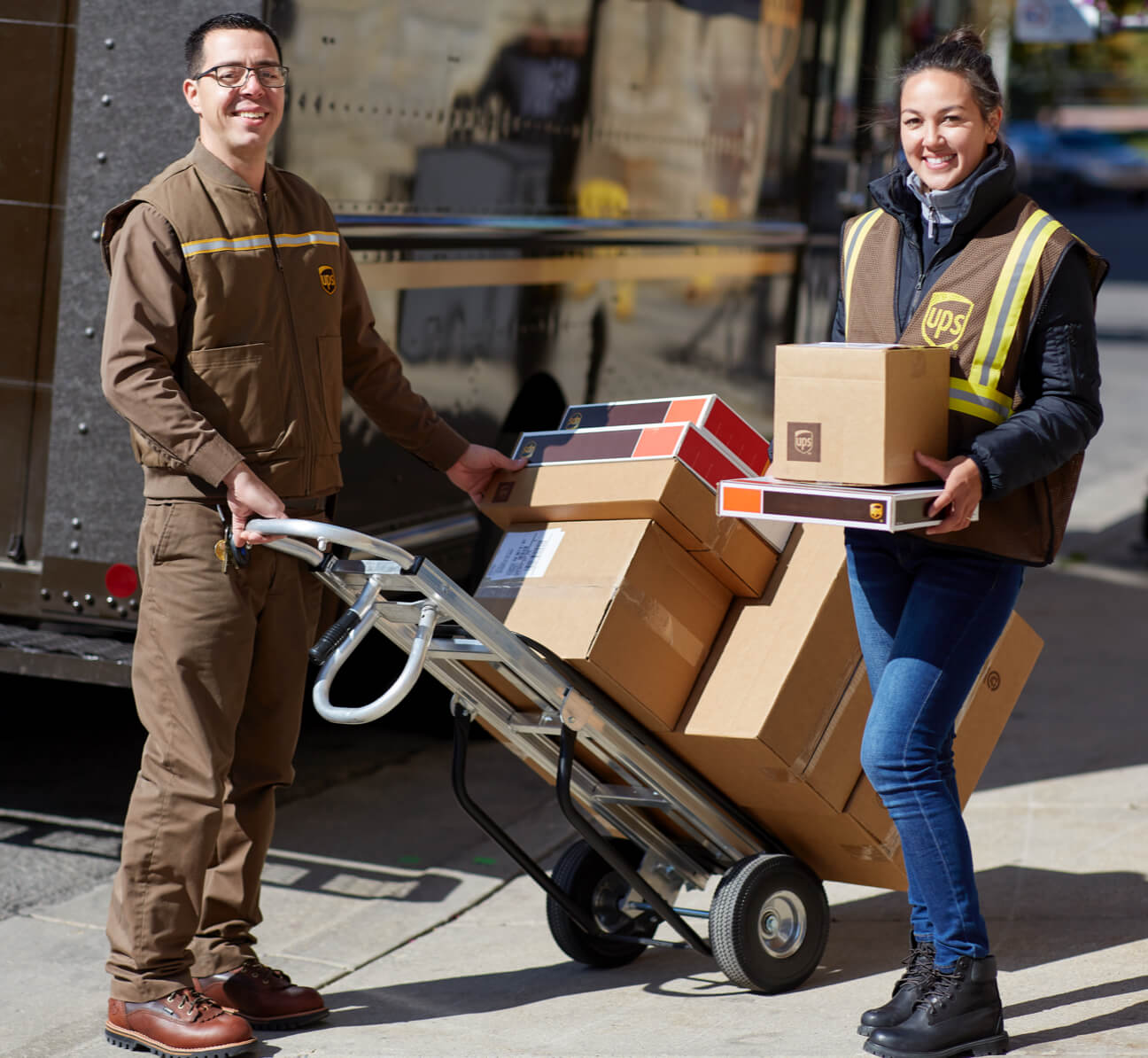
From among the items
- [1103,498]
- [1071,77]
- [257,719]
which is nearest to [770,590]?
[257,719]

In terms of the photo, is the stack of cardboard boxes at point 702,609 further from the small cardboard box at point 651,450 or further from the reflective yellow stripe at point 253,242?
the reflective yellow stripe at point 253,242

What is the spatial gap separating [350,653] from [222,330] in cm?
74

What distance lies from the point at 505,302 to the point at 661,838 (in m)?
2.23

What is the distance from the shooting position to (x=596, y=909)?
4.27 metres

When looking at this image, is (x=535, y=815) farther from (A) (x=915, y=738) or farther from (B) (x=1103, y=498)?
(B) (x=1103, y=498)

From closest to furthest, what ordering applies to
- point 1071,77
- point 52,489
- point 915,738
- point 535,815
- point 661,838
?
point 915,738 → point 661,838 → point 52,489 → point 535,815 → point 1071,77

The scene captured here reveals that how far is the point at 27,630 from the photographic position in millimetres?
4855

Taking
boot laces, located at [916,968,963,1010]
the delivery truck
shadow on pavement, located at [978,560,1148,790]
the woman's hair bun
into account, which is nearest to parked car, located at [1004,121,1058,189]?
shadow on pavement, located at [978,560,1148,790]

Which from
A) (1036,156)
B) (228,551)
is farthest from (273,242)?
(1036,156)

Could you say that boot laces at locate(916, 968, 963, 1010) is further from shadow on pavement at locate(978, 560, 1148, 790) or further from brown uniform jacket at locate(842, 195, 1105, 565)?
shadow on pavement at locate(978, 560, 1148, 790)

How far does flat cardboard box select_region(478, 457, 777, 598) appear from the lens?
12.5 feet

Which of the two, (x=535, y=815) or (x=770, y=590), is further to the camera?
(x=535, y=815)

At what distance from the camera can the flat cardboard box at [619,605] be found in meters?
3.75

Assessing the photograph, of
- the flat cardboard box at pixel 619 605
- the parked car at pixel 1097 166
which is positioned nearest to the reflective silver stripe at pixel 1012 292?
the flat cardboard box at pixel 619 605
